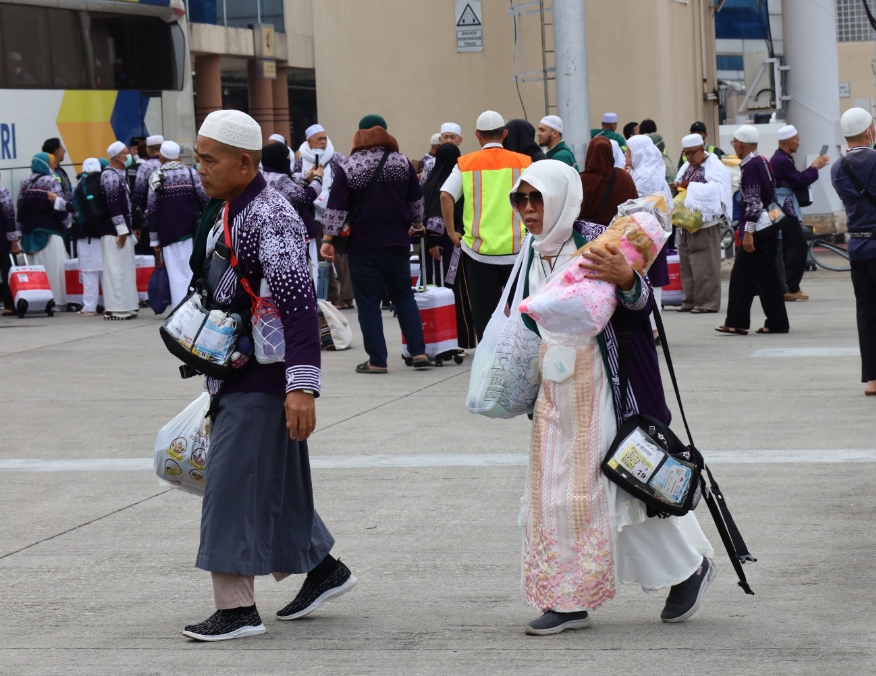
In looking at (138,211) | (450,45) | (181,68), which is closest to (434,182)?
(138,211)

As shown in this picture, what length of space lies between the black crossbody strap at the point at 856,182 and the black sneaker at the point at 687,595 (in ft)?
16.4

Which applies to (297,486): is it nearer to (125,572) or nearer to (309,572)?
(309,572)

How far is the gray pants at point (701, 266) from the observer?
48.5 ft

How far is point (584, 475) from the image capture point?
4.60m

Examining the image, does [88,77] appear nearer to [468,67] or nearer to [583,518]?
[468,67]

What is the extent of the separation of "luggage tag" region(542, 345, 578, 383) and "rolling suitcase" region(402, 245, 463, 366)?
6813 millimetres

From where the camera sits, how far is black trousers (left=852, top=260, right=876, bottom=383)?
369 inches

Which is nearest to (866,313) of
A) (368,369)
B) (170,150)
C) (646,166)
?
(368,369)

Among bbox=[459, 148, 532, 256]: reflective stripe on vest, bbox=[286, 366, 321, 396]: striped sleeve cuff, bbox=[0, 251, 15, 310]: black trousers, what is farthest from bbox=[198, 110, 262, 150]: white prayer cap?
bbox=[0, 251, 15, 310]: black trousers

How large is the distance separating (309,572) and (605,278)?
1.45 meters

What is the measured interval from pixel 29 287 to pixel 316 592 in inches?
507

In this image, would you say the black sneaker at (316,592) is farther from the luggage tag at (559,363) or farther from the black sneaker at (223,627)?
the luggage tag at (559,363)

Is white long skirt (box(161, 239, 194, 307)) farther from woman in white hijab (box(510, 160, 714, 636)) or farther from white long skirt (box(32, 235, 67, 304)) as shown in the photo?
woman in white hijab (box(510, 160, 714, 636))

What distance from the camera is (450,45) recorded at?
82.8 ft
